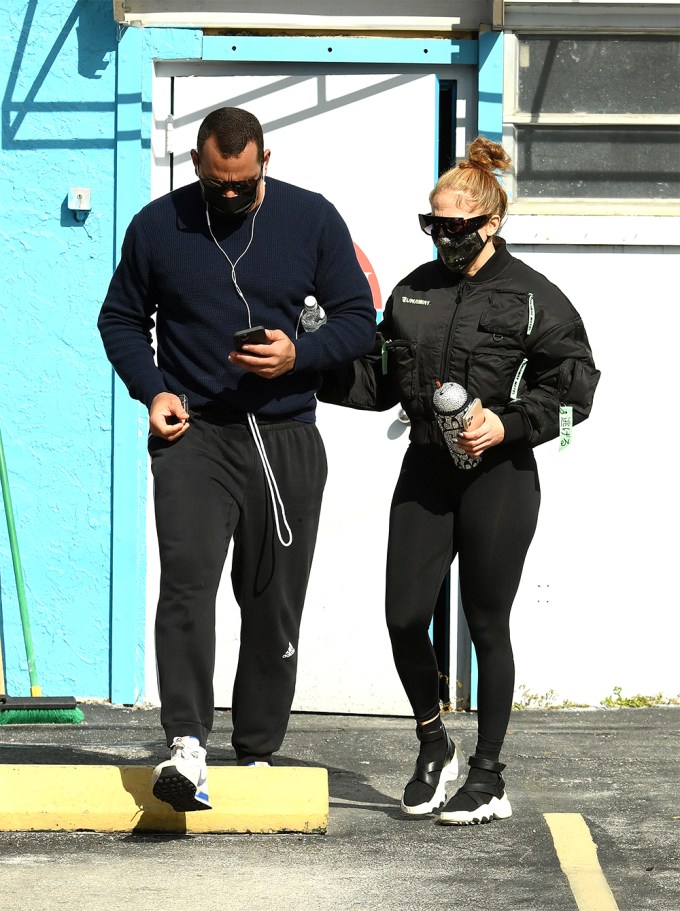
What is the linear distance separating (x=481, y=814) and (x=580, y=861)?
16.9 inches

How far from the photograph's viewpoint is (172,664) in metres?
3.93

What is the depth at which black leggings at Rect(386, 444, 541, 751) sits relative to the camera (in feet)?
13.6

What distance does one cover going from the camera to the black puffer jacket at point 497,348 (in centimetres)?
409

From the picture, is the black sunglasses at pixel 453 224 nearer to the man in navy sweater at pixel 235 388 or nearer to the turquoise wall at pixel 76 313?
the man in navy sweater at pixel 235 388

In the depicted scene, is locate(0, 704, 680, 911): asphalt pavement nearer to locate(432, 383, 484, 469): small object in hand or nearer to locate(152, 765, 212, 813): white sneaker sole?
locate(152, 765, 212, 813): white sneaker sole

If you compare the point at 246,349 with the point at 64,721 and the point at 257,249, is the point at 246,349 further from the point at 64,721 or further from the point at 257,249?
the point at 64,721

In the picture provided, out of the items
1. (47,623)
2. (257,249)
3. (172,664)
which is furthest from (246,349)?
(47,623)

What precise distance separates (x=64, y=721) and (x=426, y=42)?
3253 mm

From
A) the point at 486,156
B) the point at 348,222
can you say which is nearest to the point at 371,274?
the point at 348,222

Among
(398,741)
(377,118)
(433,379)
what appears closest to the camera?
(433,379)

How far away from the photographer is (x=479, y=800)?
4113 millimetres

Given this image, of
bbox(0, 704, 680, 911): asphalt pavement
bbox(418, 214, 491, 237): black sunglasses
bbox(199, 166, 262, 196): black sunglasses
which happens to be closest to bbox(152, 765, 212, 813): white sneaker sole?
bbox(0, 704, 680, 911): asphalt pavement

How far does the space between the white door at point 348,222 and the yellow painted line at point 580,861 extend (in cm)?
198

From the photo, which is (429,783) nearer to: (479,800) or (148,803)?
(479,800)
